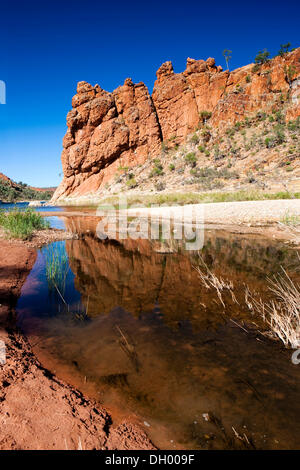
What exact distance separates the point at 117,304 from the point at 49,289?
174 centimetres

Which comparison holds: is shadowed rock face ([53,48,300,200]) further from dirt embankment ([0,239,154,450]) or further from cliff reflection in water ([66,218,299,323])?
dirt embankment ([0,239,154,450])

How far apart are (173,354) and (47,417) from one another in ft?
5.02

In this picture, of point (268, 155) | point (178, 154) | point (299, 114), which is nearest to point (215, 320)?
point (268, 155)

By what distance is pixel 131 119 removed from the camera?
5828cm

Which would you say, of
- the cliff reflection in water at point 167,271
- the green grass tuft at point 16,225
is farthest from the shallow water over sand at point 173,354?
the green grass tuft at point 16,225

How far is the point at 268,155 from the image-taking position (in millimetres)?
30344

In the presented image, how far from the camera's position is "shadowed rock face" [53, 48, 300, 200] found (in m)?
55.6

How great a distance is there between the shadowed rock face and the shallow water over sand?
181 ft

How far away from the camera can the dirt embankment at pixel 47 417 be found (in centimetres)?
169

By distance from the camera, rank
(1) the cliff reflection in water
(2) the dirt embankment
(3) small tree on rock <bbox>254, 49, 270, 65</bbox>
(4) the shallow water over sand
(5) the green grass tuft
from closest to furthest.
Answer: (2) the dirt embankment
(4) the shallow water over sand
(1) the cliff reflection in water
(5) the green grass tuft
(3) small tree on rock <bbox>254, 49, 270, 65</bbox>

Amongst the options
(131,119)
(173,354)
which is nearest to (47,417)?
(173,354)

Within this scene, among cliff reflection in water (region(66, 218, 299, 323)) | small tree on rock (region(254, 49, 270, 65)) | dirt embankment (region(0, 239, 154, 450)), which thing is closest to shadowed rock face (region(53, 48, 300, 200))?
small tree on rock (region(254, 49, 270, 65))

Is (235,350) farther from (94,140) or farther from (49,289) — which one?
(94,140)
